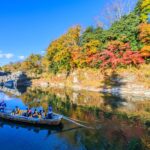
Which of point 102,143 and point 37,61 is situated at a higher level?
point 37,61

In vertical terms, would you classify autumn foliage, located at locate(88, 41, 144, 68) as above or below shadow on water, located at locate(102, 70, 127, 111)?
above

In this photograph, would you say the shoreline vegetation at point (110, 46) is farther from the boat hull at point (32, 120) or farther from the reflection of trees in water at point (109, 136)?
the boat hull at point (32, 120)

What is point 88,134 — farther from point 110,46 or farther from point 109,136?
point 110,46

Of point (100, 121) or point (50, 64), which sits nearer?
point (100, 121)

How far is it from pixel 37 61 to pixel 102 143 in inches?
3467

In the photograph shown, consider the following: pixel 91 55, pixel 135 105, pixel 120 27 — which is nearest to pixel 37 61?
pixel 91 55

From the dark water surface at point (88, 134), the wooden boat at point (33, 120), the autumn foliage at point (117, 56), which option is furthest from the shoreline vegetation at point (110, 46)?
the wooden boat at point (33, 120)

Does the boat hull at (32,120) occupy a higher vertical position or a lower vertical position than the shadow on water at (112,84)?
lower

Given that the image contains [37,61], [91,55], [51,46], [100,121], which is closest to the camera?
[100,121]

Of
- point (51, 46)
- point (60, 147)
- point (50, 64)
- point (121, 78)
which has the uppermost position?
point (51, 46)

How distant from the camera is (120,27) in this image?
59594 mm

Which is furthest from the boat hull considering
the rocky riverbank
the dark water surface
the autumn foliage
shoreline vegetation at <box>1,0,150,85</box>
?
the autumn foliage

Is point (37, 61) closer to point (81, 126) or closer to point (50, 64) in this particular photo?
point (50, 64)

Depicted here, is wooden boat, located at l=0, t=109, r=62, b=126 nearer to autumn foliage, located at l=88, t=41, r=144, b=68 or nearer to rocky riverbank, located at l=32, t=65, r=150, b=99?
rocky riverbank, located at l=32, t=65, r=150, b=99
